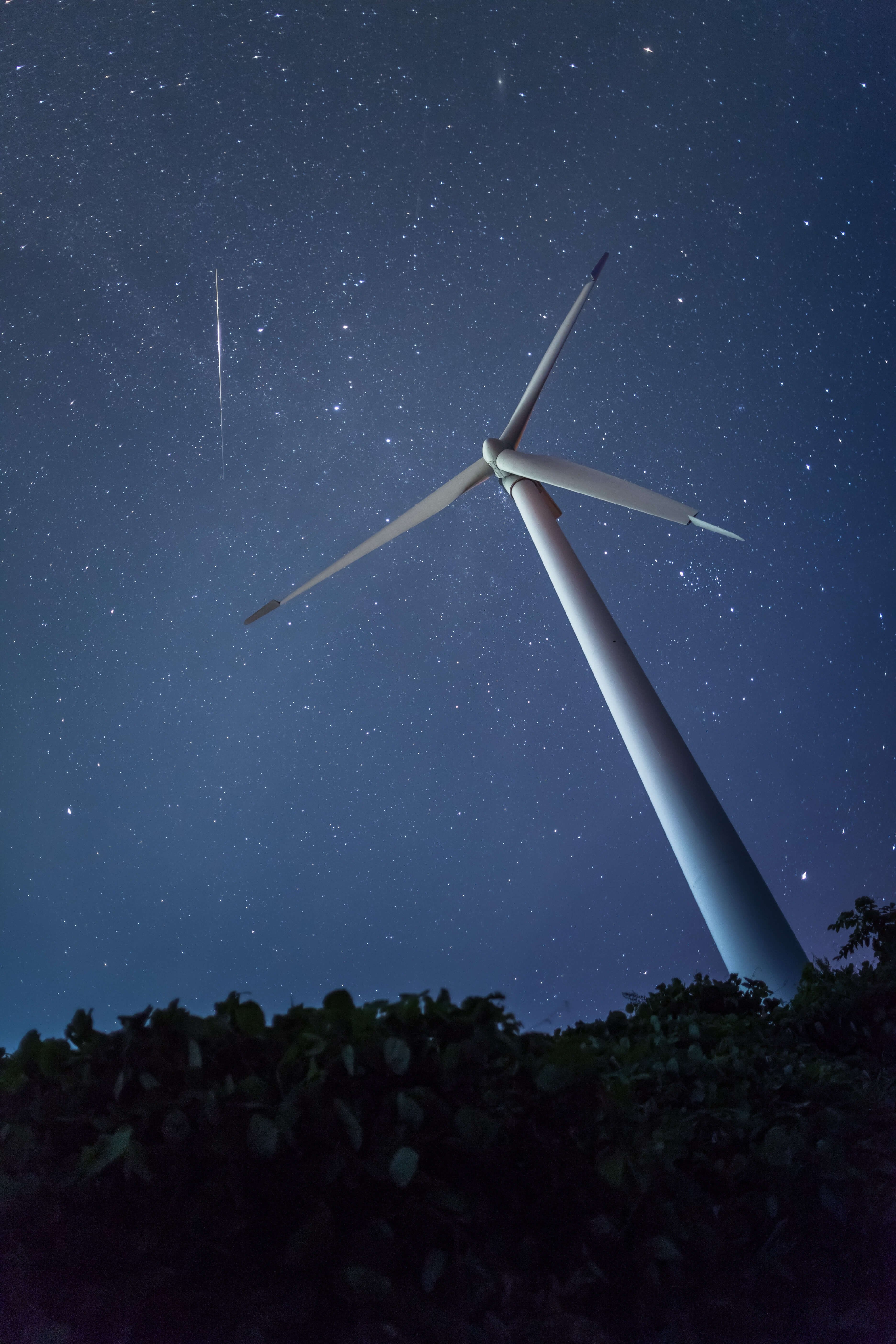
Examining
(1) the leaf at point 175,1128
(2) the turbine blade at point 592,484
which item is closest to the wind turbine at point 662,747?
(2) the turbine blade at point 592,484

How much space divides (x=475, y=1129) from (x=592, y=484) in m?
12.7

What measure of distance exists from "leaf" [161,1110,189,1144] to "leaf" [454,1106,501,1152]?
32.8 inches

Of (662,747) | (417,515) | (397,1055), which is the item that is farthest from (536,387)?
(397,1055)

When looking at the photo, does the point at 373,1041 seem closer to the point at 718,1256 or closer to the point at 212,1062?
the point at 212,1062

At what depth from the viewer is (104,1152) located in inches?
81.8

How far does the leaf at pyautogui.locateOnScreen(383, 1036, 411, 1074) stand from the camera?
2.38m

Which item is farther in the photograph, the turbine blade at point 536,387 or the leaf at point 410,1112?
the turbine blade at point 536,387

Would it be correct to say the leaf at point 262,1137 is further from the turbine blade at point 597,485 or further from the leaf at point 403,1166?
the turbine blade at point 597,485

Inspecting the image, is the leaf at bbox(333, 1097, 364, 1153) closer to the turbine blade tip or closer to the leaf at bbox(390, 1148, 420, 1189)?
→ the leaf at bbox(390, 1148, 420, 1189)

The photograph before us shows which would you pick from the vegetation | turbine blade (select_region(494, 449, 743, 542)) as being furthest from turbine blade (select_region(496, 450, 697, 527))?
the vegetation

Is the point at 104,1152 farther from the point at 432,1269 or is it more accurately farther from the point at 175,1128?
the point at 432,1269

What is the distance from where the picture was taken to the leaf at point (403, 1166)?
2.07 metres

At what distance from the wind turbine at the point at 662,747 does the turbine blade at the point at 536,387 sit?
76 centimetres

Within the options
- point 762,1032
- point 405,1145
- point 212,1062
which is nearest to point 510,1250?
point 405,1145
